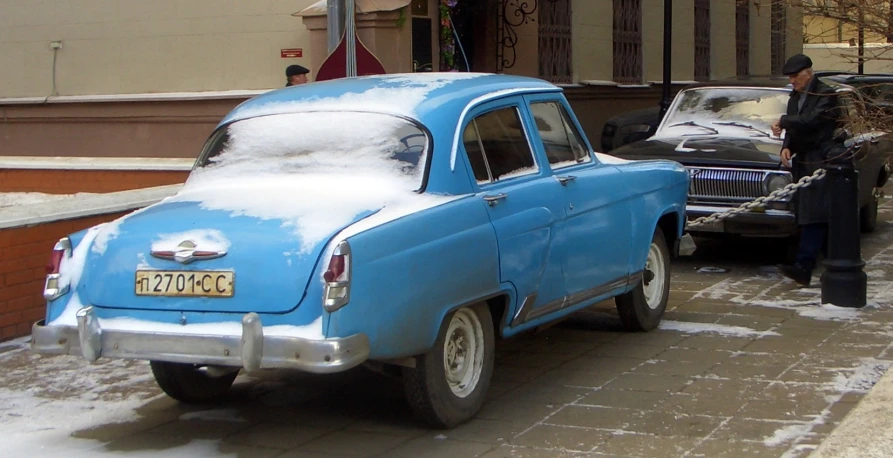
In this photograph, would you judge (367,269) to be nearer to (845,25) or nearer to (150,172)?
(845,25)

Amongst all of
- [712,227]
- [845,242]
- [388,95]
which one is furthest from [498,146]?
[712,227]

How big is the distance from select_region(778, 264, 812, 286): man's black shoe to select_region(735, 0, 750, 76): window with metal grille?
1853 centimetres

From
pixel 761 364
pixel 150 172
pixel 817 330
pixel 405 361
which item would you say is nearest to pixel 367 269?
pixel 405 361

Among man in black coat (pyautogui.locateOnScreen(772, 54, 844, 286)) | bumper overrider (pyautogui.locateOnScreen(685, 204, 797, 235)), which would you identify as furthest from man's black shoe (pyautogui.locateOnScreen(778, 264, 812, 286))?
bumper overrider (pyautogui.locateOnScreen(685, 204, 797, 235))

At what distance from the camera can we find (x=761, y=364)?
7066 millimetres

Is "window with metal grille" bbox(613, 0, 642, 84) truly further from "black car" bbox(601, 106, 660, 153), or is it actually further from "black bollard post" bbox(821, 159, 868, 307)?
"black bollard post" bbox(821, 159, 868, 307)

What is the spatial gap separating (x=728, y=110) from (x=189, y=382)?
22.9 feet

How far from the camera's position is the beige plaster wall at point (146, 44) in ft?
49.4

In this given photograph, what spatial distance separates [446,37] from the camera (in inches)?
616

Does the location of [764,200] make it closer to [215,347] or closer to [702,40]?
[215,347]

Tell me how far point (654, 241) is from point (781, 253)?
11.9 feet

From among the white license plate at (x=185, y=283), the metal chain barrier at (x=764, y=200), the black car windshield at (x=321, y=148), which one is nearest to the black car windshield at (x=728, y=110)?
the metal chain barrier at (x=764, y=200)

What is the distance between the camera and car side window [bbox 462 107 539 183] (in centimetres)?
635

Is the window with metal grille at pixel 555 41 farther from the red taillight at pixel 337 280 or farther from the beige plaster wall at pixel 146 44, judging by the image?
the red taillight at pixel 337 280
